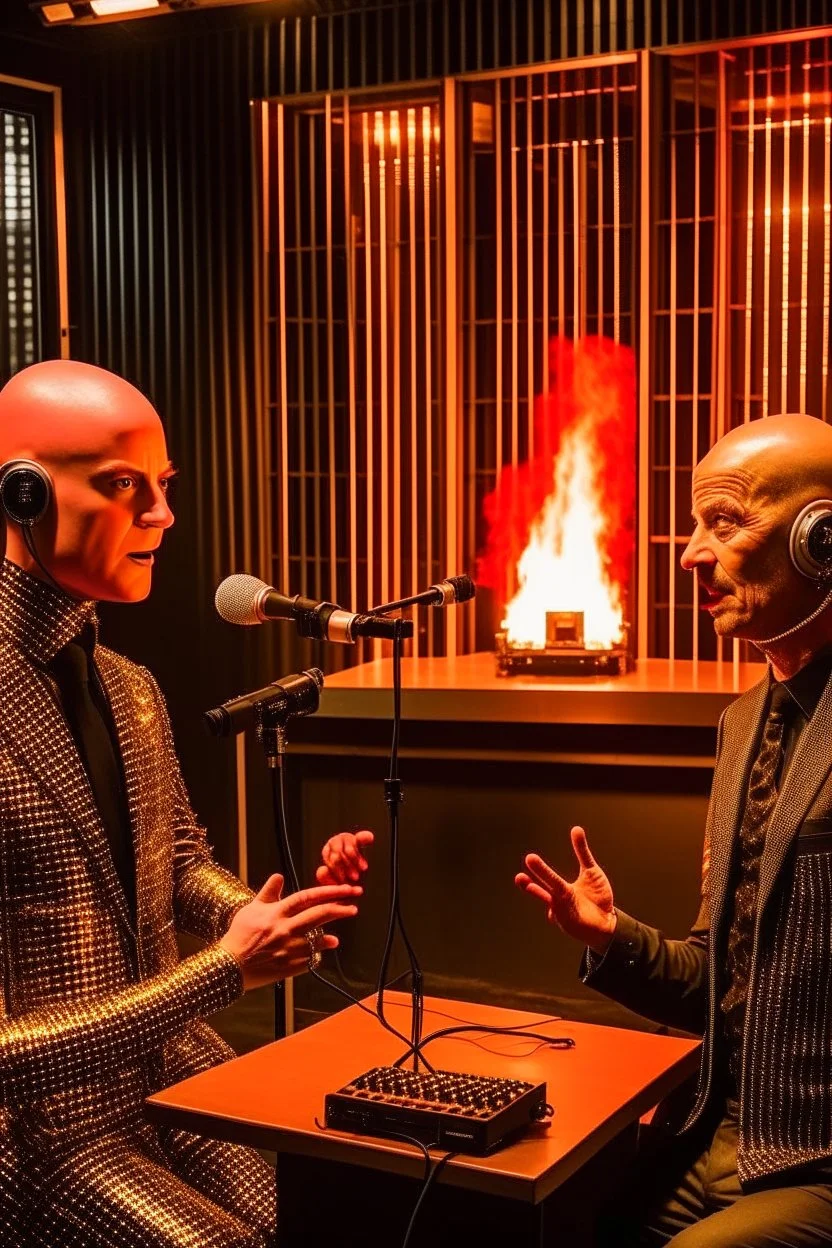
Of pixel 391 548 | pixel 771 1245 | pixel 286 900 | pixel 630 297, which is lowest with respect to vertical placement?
pixel 771 1245

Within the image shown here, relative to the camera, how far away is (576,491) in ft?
19.7

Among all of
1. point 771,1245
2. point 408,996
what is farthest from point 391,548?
point 771,1245

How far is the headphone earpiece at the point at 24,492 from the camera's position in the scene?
2.37 metres

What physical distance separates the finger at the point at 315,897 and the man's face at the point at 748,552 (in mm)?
809

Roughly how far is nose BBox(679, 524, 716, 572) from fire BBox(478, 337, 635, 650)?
3093 mm

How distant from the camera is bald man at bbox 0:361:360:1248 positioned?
2.21 m

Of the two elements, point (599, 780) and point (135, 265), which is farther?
point (135, 265)

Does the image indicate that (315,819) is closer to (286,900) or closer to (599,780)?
(599,780)

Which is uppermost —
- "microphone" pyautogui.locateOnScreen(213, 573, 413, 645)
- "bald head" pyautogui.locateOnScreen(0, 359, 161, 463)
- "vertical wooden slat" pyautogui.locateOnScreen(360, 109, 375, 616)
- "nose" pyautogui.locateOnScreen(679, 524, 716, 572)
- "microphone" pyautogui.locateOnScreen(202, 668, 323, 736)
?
"vertical wooden slat" pyautogui.locateOnScreen(360, 109, 375, 616)

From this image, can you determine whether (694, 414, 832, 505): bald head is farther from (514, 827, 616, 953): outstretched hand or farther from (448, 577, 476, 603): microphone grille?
(514, 827, 616, 953): outstretched hand

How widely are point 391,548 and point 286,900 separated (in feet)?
13.1

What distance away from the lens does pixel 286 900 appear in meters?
2.30

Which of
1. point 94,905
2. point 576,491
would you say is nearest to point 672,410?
point 576,491

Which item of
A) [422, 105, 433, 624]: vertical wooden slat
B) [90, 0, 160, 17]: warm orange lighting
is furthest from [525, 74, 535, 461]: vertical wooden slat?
[90, 0, 160, 17]: warm orange lighting
